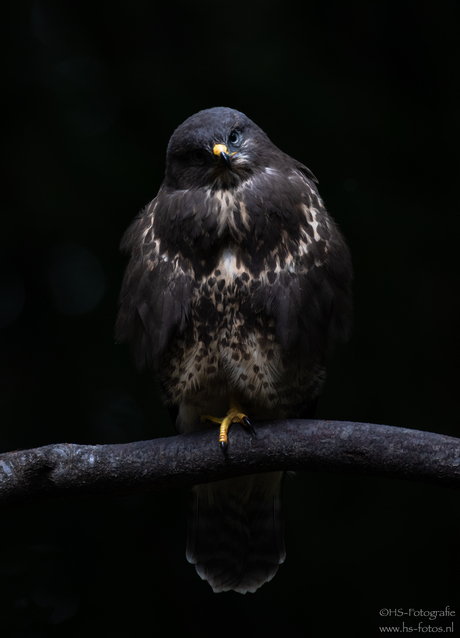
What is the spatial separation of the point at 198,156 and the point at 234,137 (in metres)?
0.13

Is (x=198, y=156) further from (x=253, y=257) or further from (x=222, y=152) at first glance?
(x=253, y=257)

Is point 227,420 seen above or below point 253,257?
below

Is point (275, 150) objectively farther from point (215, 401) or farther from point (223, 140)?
point (215, 401)

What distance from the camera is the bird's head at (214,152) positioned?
6.30 feet

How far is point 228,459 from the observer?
1834 mm

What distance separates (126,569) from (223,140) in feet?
6.56

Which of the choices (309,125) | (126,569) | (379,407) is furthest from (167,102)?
Result: (126,569)

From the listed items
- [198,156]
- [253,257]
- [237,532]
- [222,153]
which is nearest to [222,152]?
[222,153]

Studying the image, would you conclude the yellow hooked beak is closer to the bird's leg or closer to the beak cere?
the beak cere

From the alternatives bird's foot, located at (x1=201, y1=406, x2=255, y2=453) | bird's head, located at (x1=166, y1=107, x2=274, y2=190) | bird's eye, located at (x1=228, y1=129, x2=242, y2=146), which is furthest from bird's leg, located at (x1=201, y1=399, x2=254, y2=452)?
bird's eye, located at (x1=228, y1=129, x2=242, y2=146)

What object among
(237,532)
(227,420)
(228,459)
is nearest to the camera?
(228,459)

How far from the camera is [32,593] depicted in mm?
2818

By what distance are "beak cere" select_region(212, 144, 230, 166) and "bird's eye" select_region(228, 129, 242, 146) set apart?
0.08 meters

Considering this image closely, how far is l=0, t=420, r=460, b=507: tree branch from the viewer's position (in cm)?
168
